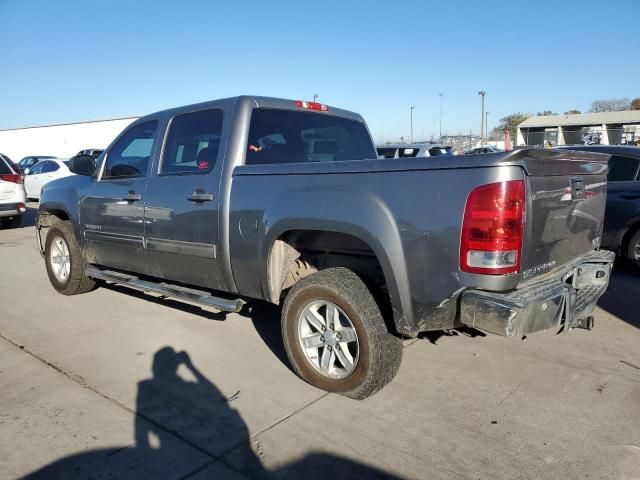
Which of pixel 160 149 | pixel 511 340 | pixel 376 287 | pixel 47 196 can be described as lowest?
pixel 511 340

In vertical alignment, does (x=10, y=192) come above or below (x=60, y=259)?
above

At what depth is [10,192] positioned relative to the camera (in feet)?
37.7

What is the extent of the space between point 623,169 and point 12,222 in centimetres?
1381

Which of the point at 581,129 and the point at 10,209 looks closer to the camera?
the point at 10,209

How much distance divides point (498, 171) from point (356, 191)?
85 cm

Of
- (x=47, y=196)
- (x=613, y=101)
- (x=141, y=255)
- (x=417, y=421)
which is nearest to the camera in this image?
(x=417, y=421)

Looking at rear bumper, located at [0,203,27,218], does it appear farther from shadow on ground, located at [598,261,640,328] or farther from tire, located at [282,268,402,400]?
shadow on ground, located at [598,261,640,328]

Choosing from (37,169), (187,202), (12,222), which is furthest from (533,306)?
(37,169)

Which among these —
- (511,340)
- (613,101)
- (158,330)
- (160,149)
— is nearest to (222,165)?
(160,149)

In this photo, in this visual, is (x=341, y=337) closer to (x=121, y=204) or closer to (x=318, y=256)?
(x=318, y=256)

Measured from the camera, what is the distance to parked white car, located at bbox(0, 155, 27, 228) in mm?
11406

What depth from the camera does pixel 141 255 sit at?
15.6 feet

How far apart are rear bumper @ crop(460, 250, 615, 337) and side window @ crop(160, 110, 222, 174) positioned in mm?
2305

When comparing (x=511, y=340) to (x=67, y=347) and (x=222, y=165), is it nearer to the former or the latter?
(x=222, y=165)
